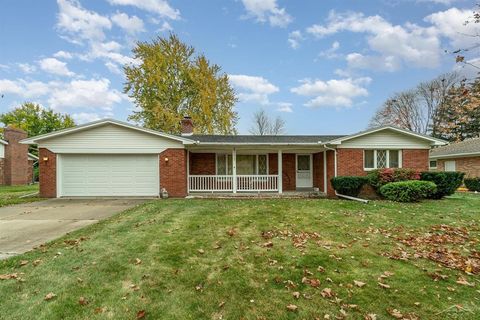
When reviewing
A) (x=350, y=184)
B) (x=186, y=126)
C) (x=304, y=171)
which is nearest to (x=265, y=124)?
(x=186, y=126)

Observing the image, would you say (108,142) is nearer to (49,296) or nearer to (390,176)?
(49,296)

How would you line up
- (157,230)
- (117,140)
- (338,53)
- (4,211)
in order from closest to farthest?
Result: (157,230) < (4,211) < (117,140) < (338,53)

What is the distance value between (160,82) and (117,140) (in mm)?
16839

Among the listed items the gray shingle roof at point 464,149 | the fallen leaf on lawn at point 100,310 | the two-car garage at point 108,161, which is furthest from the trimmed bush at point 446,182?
the fallen leaf on lawn at point 100,310

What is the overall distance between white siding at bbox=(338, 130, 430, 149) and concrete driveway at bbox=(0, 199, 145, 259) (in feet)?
35.9

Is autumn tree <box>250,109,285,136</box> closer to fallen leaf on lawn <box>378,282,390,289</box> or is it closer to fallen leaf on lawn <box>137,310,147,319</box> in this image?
fallen leaf on lawn <box>378,282,390,289</box>

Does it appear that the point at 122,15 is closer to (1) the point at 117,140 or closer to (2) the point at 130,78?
(1) the point at 117,140

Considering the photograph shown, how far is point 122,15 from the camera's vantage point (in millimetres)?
14086

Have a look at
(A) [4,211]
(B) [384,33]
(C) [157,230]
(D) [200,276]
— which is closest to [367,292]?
(D) [200,276]

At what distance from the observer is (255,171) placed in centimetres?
1544

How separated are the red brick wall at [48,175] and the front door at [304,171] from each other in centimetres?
1242

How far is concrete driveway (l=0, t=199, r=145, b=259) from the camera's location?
5547 millimetres

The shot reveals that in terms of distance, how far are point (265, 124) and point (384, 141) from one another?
27.6 meters

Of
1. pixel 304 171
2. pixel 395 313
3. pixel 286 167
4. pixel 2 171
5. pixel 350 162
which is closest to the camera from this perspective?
pixel 395 313
